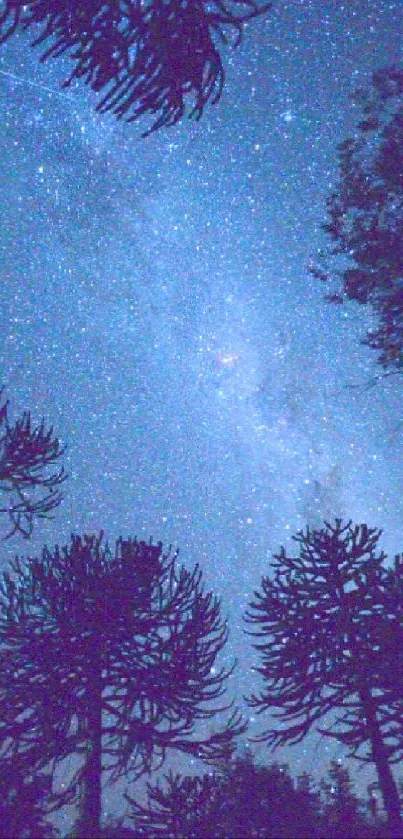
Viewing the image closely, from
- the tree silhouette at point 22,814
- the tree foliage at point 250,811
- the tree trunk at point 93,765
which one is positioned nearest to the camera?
the tree silhouette at point 22,814

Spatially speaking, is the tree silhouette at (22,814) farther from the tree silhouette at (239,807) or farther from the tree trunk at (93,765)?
the tree trunk at (93,765)

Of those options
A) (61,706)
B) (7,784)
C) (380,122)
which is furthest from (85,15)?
(380,122)

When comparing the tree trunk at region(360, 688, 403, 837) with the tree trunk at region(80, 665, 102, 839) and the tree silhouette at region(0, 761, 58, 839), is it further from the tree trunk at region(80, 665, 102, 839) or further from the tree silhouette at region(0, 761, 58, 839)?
the tree silhouette at region(0, 761, 58, 839)

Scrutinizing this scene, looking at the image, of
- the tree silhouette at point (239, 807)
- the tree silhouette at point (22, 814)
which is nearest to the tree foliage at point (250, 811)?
the tree silhouette at point (239, 807)

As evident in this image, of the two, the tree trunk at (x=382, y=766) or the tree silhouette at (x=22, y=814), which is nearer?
the tree silhouette at (x=22, y=814)

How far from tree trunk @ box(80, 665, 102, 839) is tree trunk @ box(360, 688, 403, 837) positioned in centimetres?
284

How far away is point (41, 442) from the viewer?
605cm

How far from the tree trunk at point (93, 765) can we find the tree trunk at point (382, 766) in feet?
9.32

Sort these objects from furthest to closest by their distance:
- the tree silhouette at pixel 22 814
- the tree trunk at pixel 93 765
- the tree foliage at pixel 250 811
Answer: the tree trunk at pixel 93 765
the tree foliage at pixel 250 811
the tree silhouette at pixel 22 814

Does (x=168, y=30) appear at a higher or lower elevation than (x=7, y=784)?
higher

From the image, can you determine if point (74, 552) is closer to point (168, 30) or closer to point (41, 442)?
point (41, 442)

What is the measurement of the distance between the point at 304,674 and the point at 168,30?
21.2ft

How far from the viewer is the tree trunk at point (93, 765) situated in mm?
5613

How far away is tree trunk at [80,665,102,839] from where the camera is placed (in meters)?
5.61
